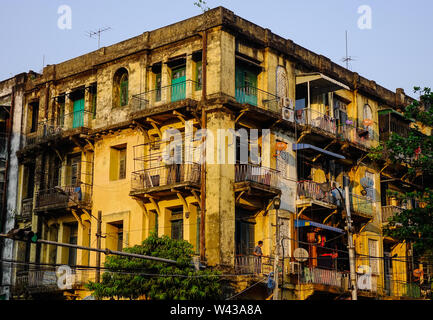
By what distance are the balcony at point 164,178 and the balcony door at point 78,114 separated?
18.2 feet

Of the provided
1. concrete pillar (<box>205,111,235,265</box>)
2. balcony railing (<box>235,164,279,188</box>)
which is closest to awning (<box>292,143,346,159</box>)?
balcony railing (<box>235,164,279,188</box>)

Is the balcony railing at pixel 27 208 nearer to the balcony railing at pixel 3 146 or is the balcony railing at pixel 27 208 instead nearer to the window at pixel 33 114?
the balcony railing at pixel 3 146

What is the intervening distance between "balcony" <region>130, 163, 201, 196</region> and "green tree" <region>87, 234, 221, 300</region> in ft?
10.2

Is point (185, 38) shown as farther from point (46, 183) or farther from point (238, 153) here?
point (46, 183)

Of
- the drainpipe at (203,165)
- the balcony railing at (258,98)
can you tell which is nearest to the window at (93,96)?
the drainpipe at (203,165)

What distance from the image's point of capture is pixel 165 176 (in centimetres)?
3278

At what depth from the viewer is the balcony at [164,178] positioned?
104 feet

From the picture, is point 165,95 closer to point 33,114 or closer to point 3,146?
point 33,114

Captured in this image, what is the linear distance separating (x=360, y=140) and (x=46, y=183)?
16.9 m

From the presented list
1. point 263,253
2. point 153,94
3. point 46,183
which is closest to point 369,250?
point 263,253

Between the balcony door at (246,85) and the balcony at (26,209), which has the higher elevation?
the balcony door at (246,85)

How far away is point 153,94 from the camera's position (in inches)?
1383

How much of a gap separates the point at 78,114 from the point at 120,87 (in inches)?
121

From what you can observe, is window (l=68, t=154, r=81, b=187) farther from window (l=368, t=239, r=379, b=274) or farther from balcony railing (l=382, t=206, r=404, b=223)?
balcony railing (l=382, t=206, r=404, b=223)
